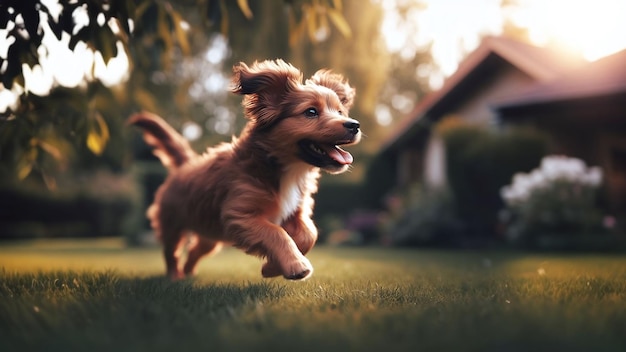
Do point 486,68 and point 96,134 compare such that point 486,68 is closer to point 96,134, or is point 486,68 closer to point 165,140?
point 165,140

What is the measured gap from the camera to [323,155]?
448 centimetres

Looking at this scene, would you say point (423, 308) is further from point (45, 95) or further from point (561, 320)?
point (45, 95)

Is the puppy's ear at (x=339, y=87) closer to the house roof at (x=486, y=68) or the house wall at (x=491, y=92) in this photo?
the house roof at (x=486, y=68)

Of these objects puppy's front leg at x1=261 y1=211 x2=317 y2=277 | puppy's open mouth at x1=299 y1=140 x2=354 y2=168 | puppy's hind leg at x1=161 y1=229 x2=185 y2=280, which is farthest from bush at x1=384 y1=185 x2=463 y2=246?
puppy's open mouth at x1=299 y1=140 x2=354 y2=168

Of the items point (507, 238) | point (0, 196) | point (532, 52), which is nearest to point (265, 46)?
point (507, 238)

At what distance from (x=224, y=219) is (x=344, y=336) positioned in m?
2.25

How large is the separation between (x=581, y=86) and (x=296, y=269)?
384 inches

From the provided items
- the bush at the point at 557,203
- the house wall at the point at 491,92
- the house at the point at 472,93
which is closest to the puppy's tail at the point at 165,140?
the bush at the point at 557,203

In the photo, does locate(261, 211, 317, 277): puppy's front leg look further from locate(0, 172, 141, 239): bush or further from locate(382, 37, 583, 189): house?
locate(0, 172, 141, 239): bush

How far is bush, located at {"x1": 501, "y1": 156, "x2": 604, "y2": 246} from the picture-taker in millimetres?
10906

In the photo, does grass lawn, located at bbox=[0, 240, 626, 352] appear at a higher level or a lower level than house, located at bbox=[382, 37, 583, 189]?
lower

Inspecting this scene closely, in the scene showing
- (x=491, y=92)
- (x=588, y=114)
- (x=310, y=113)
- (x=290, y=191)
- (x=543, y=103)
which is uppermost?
(x=491, y=92)

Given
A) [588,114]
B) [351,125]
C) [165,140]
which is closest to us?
[351,125]

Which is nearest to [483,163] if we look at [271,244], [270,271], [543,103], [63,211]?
[543,103]
